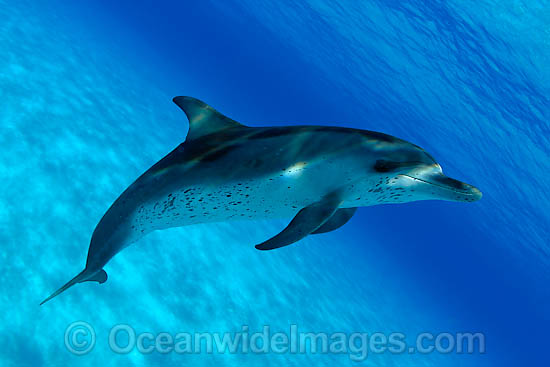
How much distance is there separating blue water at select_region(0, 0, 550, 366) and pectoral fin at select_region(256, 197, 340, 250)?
4823mm

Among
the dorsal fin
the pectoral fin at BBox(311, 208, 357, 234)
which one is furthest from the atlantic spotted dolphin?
the pectoral fin at BBox(311, 208, 357, 234)

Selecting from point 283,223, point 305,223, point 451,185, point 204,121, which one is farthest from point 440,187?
point 283,223

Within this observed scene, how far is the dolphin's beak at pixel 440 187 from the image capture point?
3.17 meters

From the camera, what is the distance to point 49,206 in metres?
8.15

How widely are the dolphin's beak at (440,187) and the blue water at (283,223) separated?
592cm

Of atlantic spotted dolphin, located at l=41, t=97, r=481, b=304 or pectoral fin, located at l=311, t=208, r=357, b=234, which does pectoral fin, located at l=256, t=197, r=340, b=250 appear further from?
pectoral fin, located at l=311, t=208, r=357, b=234

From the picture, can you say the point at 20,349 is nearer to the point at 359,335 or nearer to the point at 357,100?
the point at 359,335

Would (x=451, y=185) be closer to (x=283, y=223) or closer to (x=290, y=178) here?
(x=290, y=178)

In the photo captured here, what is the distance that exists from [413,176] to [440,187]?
225 mm

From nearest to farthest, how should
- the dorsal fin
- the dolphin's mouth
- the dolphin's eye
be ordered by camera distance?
the dolphin's mouth < the dolphin's eye < the dorsal fin

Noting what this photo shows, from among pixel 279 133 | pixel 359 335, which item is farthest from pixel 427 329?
pixel 279 133

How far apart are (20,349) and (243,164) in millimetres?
4910

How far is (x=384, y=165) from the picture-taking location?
10.9 feet

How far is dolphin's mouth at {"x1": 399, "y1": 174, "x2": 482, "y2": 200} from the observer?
3.15 m
